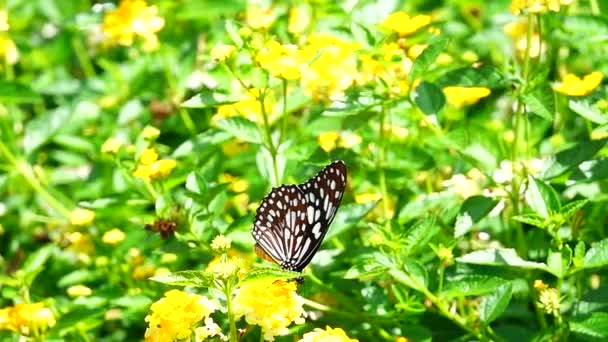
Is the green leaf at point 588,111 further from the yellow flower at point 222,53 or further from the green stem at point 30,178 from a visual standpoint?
the green stem at point 30,178

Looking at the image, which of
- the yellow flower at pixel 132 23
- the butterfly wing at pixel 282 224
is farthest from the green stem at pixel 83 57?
the butterfly wing at pixel 282 224

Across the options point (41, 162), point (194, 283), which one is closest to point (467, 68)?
point (194, 283)

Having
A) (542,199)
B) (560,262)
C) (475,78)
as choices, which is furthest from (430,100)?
(560,262)

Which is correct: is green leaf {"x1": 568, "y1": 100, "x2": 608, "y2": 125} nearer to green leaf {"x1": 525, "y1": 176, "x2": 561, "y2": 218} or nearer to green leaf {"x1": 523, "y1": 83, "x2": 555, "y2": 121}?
green leaf {"x1": 523, "y1": 83, "x2": 555, "y2": 121}

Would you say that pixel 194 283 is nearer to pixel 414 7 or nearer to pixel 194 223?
pixel 194 223

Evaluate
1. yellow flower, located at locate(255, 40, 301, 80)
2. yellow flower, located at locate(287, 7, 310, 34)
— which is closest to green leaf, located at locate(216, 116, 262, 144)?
yellow flower, located at locate(255, 40, 301, 80)

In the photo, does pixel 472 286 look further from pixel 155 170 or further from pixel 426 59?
pixel 155 170
